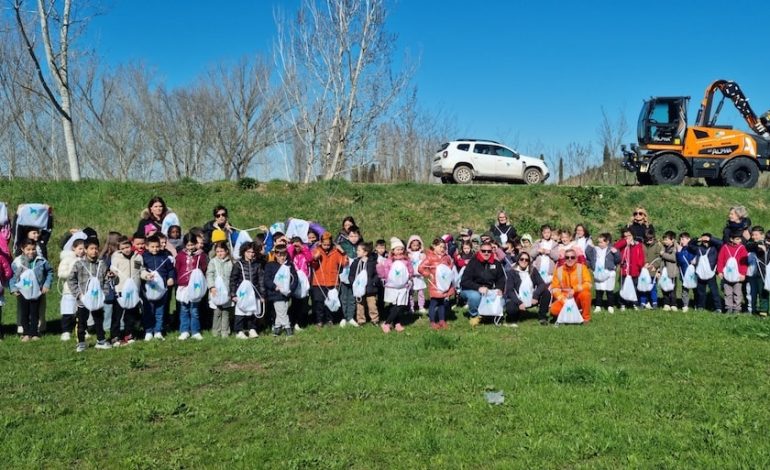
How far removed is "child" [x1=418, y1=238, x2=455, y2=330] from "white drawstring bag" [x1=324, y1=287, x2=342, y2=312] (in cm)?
156

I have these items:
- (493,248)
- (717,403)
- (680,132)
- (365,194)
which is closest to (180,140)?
(365,194)

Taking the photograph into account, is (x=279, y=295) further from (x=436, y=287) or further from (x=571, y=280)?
(x=571, y=280)

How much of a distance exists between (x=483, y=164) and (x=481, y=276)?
1185 cm

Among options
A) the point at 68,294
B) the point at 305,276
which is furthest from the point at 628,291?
the point at 68,294

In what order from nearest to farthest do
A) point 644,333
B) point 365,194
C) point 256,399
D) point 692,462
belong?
point 692,462
point 256,399
point 644,333
point 365,194

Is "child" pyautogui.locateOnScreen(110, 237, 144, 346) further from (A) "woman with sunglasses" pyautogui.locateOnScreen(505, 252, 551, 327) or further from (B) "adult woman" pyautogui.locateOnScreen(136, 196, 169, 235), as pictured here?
(A) "woman with sunglasses" pyautogui.locateOnScreen(505, 252, 551, 327)

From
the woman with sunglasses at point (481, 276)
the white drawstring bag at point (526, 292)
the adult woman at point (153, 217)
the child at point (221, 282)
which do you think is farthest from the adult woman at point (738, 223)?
the adult woman at point (153, 217)

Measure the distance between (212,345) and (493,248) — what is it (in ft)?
16.5

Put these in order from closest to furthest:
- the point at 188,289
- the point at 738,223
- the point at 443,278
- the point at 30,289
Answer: the point at 30,289 → the point at 188,289 → the point at 443,278 → the point at 738,223

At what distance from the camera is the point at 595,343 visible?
7.97 m

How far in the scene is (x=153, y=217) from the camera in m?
9.76

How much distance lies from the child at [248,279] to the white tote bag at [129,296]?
1.36 m

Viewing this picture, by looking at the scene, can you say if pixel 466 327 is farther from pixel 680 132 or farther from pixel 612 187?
pixel 680 132

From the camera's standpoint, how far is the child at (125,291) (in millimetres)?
8414
